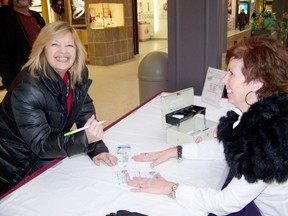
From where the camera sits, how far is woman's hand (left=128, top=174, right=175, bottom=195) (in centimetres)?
113

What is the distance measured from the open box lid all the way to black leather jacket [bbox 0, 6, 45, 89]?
1540 millimetres

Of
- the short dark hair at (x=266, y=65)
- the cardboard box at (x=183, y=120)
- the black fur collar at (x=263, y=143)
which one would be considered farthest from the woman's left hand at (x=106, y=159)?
the short dark hair at (x=266, y=65)

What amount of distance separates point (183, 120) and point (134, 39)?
7180mm

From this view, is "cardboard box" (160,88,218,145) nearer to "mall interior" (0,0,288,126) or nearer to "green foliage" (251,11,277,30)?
"mall interior" (0,0,288,126)

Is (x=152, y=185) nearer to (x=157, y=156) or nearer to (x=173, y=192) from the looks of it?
(x=173, y=192)

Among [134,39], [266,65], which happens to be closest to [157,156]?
[266,65]

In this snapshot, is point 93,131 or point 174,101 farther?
point 174,101

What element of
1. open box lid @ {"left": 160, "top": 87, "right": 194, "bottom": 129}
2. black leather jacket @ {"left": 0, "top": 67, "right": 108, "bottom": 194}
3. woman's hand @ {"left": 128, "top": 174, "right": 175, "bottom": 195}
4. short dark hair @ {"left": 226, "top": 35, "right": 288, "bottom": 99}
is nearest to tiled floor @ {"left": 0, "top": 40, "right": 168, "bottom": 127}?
open box lid @ {"left": 160, "top": 87, "right": 194, "bottom": 129}

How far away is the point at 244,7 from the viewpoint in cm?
621

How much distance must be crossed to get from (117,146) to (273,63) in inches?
34.2

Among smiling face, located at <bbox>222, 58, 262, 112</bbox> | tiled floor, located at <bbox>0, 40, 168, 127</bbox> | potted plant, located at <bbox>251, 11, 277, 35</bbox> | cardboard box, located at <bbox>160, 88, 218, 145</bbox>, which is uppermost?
potted plant, located at <bbox>251, 11, 277, 35</bbox>

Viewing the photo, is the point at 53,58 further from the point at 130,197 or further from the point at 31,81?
the point at 130,197

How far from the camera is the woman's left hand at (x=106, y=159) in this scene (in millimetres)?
1391

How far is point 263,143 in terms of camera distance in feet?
3.09
